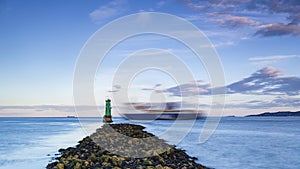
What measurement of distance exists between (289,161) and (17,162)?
31.6 ft

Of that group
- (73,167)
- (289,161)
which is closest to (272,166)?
(289,161)

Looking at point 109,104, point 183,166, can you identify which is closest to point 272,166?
point 183,166

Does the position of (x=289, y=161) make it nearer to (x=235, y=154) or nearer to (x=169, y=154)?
(x=235, y=154)

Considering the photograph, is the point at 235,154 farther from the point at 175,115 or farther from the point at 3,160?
the point at 175,115

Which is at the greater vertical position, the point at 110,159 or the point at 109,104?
the point at 109,104

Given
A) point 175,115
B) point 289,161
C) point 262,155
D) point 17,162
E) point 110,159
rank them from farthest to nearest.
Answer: point 175,115 → point 262,155 → point 289,161 → point 17,162 → point 110,159

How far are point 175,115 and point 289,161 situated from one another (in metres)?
63.0

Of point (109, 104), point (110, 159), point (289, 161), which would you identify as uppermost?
point (109, 104)

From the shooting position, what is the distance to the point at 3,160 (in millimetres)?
11398

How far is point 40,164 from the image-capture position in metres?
10.2

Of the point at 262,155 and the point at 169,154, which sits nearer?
the point at 169,154

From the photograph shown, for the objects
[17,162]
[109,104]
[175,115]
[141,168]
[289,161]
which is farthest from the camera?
[175,115]

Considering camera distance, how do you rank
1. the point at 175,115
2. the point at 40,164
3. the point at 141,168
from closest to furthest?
the point at 141,168
the point at 40,164
the point at 175,115

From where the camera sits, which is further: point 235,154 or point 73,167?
point 235,154
